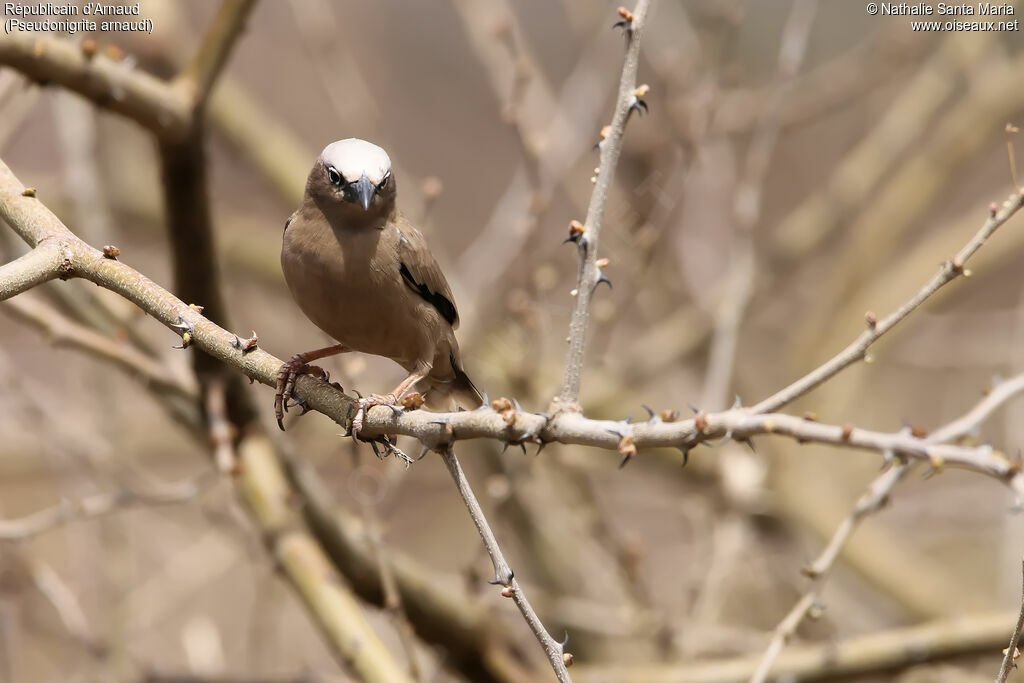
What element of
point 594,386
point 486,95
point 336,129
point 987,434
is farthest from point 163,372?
point 486,95

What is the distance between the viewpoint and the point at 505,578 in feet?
7.96

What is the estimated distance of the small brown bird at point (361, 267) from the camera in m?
3.57

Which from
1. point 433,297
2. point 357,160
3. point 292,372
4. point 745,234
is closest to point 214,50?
point 357,160

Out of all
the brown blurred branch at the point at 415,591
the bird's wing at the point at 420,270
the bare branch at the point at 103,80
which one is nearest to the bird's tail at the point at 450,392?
the bird's wing at the point at 420,270

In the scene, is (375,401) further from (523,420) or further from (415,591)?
(415,591)

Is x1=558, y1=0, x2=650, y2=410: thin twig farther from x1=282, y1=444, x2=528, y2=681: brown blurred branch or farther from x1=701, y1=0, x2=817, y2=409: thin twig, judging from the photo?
x1=701, y1=0, x2=817, y2=409: thin twig

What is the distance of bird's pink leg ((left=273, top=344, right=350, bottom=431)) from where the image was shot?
9.27ft

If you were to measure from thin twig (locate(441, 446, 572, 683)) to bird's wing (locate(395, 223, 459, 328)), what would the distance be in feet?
4.74

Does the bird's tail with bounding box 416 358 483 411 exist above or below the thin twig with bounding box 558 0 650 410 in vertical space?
above

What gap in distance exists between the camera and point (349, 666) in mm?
4176
